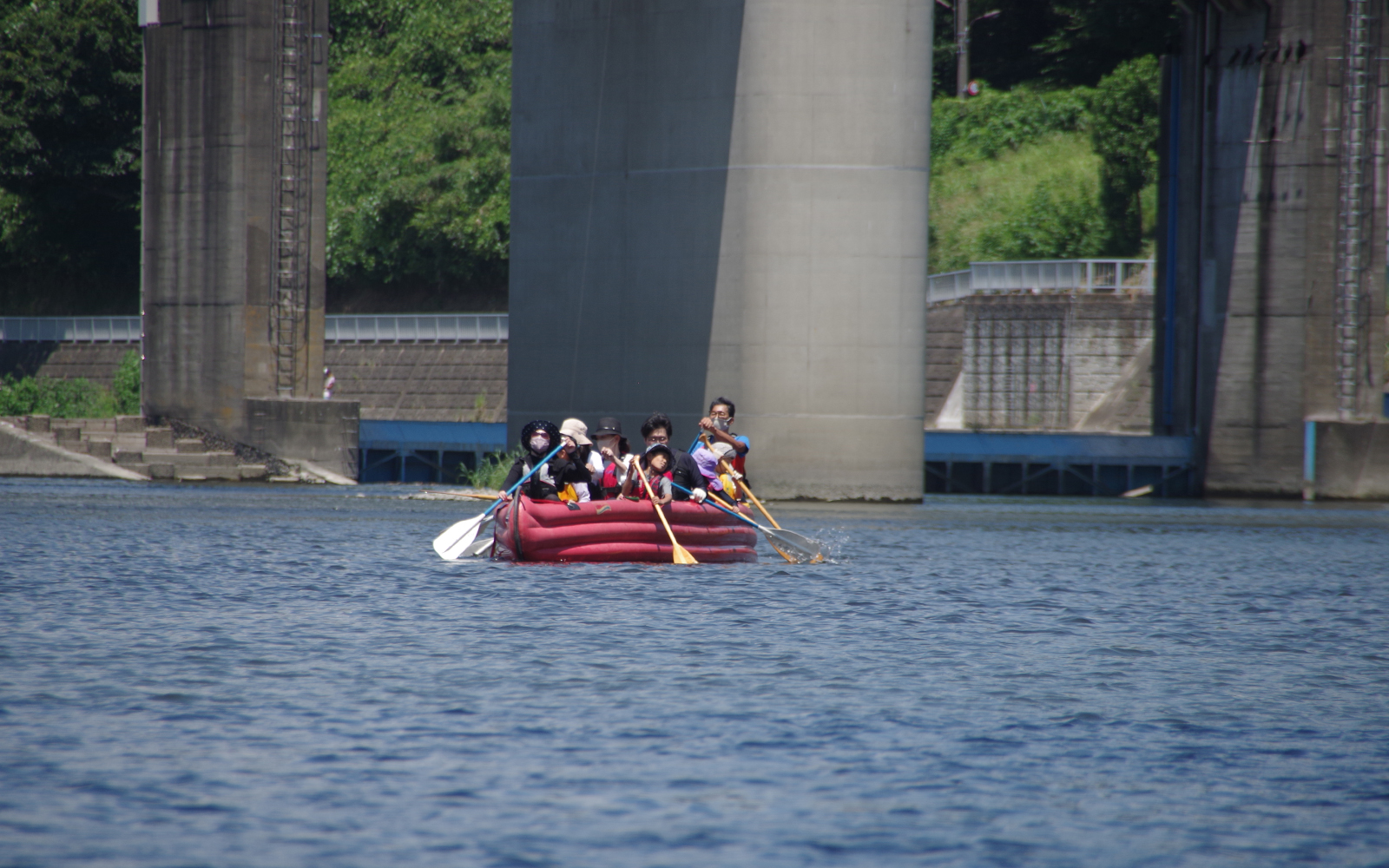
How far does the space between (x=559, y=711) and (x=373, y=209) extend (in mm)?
52091

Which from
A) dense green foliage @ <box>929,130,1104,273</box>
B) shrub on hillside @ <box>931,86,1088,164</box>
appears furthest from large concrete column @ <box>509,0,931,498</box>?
shrub on hillside @ <box>931,86,1088,164</box>

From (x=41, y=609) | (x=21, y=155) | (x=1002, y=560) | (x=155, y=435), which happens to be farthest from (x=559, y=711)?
(x=21, y=155)

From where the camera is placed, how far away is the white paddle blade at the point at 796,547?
68.0 ft

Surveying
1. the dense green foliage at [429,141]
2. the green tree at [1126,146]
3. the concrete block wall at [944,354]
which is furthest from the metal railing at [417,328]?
the green tree at [1126,146]

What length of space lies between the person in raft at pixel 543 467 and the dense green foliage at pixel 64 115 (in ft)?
156

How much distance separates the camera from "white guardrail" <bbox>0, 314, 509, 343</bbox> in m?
56.1

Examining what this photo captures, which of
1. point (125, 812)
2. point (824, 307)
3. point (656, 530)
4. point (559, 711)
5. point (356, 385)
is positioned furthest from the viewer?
point (356, 385)

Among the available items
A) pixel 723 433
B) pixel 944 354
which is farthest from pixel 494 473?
pixel 944 354

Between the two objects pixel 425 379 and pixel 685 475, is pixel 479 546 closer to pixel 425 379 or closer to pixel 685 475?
pixel 685 475

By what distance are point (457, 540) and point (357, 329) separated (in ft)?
130

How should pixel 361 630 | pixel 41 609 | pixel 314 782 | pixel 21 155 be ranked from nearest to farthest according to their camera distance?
1. pixel 314 782
2. pixel 361 630
3. pixel 41 609
4. pixel 21 155

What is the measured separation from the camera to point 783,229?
29531mm

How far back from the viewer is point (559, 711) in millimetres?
10391

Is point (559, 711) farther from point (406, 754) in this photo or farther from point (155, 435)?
point (155, 435)
